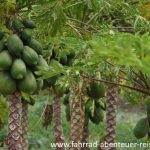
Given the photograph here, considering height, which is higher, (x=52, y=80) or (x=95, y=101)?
(x=52, y=80)

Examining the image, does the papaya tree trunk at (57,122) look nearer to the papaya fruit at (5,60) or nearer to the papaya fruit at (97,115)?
the papaya fruit at (97,115)

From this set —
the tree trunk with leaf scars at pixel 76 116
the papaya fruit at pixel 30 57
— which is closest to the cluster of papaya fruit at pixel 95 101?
the tree trunk with leaf scars at pixel 76 116

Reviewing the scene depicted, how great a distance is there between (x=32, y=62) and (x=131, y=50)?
4.46 ft

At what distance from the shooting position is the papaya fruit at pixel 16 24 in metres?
3.18

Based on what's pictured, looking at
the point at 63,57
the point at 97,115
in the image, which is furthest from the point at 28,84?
the point at 97,115

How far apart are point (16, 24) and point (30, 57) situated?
219 mm

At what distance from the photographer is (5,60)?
3.09 m

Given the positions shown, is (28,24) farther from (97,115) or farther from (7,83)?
(97,115)

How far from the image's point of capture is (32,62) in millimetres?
3143

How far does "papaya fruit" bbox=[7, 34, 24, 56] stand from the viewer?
310cm

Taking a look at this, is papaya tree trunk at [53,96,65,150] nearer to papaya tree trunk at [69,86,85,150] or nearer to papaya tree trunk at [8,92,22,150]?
papaya tree trunk at [69,86,85,150]

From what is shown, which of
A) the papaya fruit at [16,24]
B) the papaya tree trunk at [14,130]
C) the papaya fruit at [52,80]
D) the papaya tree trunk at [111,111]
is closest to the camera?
the papaya fruit at [16,24]

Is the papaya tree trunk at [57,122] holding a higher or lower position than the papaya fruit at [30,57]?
lower

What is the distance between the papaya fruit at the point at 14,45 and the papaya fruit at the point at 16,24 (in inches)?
3.1
